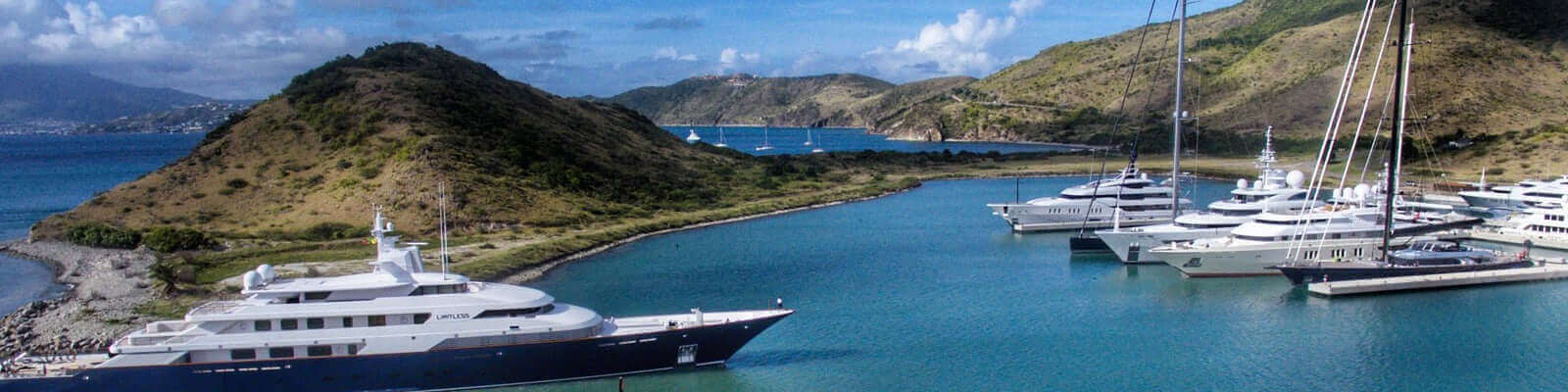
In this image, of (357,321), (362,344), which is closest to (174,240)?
(357,321)

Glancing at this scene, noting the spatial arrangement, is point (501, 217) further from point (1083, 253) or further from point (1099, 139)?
point (1099, 139)

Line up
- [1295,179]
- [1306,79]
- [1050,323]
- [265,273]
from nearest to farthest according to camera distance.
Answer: [265,273] → [1050,323] → [1295,179] → [1306,79]

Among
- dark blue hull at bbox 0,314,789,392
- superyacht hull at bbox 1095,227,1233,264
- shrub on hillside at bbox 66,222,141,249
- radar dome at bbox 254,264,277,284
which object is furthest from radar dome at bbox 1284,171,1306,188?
shrub on hillside at bbox 66,222,141,249

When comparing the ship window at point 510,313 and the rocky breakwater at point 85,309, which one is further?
the rocky breakwater at point 85,309

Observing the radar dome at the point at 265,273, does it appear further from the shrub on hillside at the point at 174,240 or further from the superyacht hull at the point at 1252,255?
the superyacht hull at the point at 1252,255

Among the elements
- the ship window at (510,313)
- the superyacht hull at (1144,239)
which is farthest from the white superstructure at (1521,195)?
the ship window at (510,313)

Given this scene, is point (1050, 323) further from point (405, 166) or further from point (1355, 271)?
point (405, 166)
